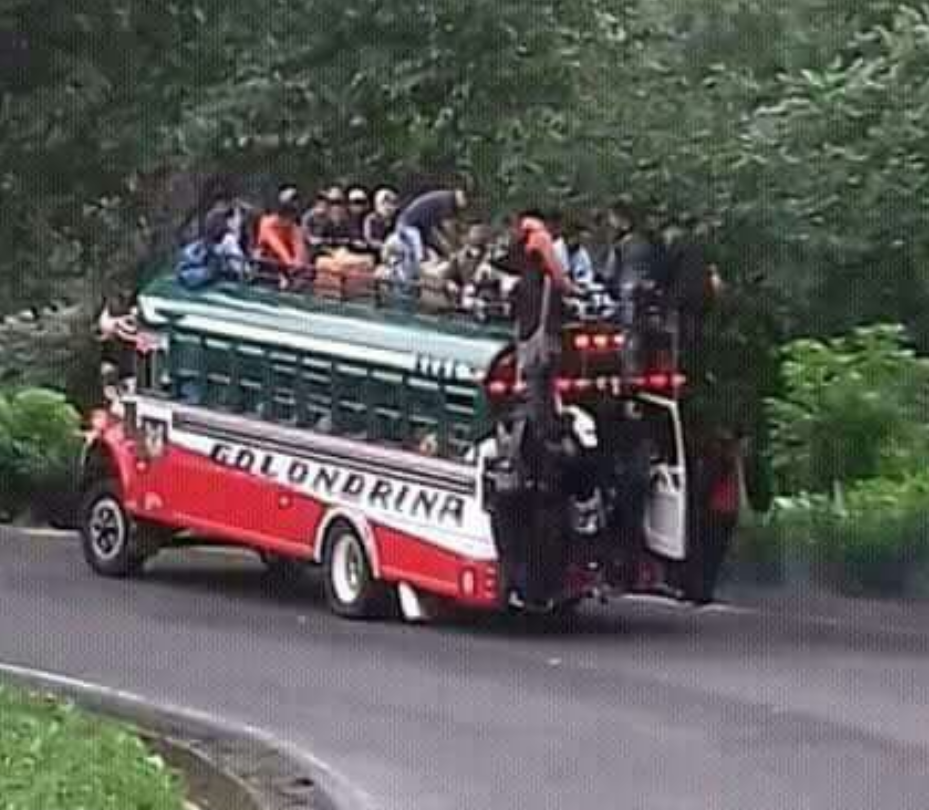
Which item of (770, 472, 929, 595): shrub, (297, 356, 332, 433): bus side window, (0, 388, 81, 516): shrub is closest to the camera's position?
(297, 356, 332, 433): bus side window

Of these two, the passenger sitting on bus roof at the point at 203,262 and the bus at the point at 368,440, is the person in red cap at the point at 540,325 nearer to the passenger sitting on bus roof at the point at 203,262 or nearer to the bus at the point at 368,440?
the bus at the point at 368,440

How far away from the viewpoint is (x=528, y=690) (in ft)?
56.6

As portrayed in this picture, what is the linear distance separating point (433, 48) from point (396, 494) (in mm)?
5303

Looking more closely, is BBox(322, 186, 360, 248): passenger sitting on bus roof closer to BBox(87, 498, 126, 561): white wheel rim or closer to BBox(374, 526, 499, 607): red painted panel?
BBox(87, 498, 126, 561): white wheel rim

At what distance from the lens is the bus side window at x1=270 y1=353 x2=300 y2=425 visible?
21.2 metres

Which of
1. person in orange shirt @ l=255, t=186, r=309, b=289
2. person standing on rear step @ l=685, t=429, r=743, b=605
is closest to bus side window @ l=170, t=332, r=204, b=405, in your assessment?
person in orange shirt @ l=255, t=186, r=309, b=289

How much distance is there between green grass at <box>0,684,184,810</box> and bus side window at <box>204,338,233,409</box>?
6957 millimetres

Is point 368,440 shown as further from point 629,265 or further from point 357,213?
point 357,213

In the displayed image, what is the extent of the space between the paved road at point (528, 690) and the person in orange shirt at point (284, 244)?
218cm

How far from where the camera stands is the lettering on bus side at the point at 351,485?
65.2 feet

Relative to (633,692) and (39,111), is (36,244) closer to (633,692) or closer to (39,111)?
(39,111)

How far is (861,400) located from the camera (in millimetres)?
23484

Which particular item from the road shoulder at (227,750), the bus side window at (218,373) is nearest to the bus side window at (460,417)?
the bus side window at (218,373)

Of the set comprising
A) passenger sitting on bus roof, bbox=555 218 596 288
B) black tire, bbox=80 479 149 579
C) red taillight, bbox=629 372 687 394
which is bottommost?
black tire, bbox=80 479 149 579
